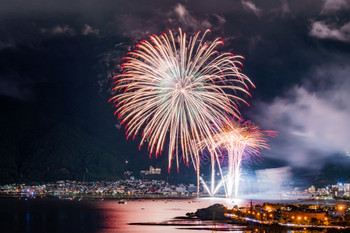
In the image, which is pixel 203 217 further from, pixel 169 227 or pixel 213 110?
pixel 213 110

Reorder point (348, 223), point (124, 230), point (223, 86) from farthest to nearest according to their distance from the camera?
point (124, 230), point (348, 223), point (223, 86)

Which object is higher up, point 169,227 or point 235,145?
point 235,145

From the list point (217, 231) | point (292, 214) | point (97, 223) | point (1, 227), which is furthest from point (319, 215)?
point (1, 227)

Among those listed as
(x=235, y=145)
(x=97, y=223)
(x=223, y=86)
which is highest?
(x=223, y=86)

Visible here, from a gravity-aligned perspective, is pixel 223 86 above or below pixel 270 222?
above

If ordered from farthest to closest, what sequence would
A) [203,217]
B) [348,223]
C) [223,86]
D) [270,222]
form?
[203,217], [270,222], [348,223], [223,86]

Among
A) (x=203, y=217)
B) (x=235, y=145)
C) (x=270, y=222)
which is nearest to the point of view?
(x=235, y=145)

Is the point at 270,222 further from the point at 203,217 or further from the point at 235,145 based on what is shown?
the point at 203,217

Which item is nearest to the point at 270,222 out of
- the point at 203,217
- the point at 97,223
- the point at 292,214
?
the point at 292,214

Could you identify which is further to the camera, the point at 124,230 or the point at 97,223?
the point at 97,223
